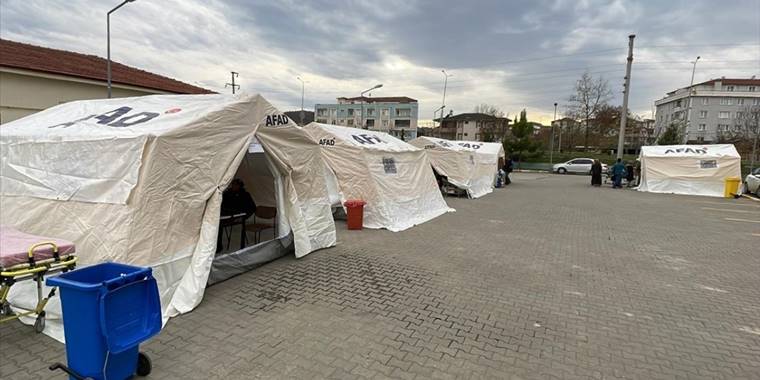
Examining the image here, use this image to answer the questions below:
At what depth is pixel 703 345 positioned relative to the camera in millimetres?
3697

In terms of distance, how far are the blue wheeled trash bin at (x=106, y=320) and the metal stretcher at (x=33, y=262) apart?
780mm

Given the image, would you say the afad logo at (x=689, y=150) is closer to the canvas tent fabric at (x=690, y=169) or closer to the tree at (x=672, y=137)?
the canvas tent fabric at (x=690, y=169)

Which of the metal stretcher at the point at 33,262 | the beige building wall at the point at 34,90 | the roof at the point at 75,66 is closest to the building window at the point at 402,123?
the roof at the point at 75,66

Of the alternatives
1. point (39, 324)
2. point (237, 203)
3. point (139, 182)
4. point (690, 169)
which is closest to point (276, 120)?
point (237, 203)

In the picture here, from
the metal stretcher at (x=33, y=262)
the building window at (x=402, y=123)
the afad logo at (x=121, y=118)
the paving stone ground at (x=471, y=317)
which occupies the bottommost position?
the paving stone ground at (x=471, y=317)

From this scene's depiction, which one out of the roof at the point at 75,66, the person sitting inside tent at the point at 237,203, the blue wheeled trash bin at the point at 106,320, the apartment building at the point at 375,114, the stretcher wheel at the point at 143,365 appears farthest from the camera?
the apartment building at the point at 375,114

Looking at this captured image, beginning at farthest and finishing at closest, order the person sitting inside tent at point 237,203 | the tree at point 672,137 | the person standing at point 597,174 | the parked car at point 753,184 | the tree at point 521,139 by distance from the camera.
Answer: the tree at point 672,137 → the tree at point 521,139 → the person standing at point 597,174 → the parked car at point 753,184 → the person sitting inside tent at point 237,203

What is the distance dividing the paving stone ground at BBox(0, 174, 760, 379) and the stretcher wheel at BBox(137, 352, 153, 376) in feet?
0.27

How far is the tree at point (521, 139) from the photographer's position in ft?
118

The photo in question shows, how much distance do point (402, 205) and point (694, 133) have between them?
73847 millimetres

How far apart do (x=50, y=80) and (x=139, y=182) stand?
15.7 metres

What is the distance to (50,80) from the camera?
14.8 metres

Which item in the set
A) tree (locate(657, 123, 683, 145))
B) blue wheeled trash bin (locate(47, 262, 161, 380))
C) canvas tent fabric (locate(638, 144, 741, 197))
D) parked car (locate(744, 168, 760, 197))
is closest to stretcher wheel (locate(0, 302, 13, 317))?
blue wheeled trash bin (locate(47, 262, 161, 380))

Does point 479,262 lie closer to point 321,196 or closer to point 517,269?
point 517,269
